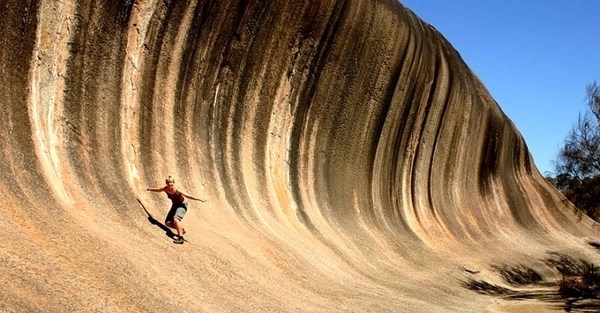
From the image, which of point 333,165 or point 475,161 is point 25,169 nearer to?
point 333,165

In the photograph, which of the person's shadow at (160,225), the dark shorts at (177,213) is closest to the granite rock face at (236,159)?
the person's shadow at (160,225)

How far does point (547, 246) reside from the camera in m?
21.2

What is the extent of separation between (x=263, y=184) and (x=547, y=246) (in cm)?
1263

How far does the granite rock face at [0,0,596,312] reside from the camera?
7500mm

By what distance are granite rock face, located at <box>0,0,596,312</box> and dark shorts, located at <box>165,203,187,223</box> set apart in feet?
0.60

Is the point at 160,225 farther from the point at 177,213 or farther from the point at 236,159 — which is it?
the point at 236,159

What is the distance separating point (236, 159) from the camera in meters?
11.6

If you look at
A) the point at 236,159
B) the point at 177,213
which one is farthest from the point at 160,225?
the point at 236,159

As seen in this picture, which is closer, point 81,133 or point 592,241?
point 81,133

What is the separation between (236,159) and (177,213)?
292 cm

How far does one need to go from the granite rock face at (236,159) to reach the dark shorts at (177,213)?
0.60ft

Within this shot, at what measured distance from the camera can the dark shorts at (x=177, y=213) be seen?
882cm

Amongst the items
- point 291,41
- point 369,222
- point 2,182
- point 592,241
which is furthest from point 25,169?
point 592,241

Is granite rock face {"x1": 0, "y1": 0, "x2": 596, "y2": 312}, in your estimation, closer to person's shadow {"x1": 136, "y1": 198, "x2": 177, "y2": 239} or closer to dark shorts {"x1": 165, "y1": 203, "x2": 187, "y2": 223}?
person's shadow {"x1": 136, "y1": 198, "x2": 177, "y2": 239}
